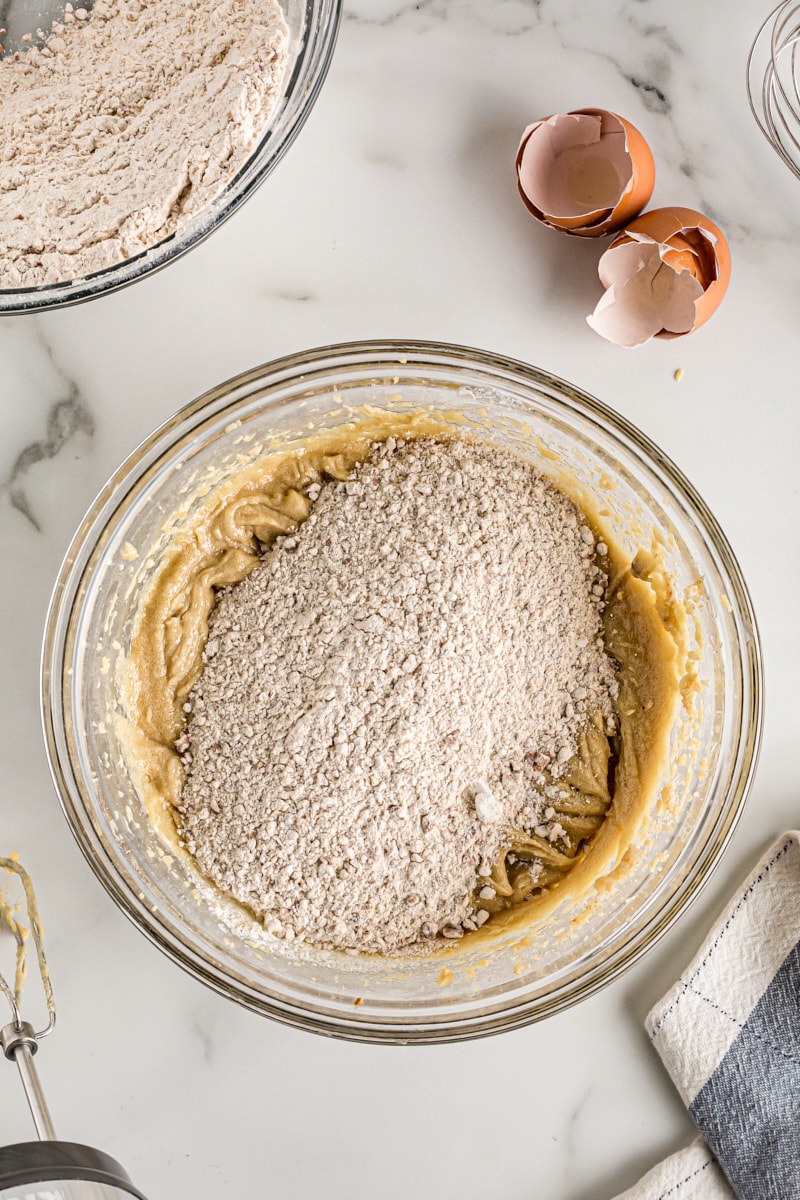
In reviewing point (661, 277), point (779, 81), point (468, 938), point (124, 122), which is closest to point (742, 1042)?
point (468, 938)

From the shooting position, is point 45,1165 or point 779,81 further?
point 779,81

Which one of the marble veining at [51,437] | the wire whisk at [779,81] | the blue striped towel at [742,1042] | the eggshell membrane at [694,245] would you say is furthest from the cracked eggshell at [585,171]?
the blue striped towel at [742,1042]

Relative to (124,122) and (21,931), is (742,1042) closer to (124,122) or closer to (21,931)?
(21,931)

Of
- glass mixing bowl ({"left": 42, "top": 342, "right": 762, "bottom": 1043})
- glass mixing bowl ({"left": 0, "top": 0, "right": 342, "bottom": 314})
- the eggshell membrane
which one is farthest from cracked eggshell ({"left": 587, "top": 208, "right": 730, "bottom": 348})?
glass mixing bowl ({"left": 0, "top": 0, "right": 342, "bottom": 314})

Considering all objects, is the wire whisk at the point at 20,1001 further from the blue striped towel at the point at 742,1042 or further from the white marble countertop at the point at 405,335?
the blue striped towel at the point at 742,1042

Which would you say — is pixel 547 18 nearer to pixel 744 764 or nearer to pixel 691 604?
pixel 691 604

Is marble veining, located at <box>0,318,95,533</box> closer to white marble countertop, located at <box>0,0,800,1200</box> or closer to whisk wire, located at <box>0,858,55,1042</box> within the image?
white marble countertop, located at <box>0,0,800,1200</box>
